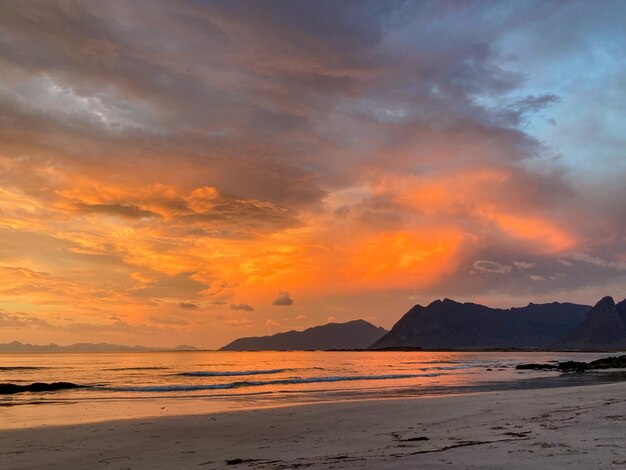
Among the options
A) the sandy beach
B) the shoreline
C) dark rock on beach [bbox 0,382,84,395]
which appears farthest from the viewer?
dark rock on beach [bbox 0,382,84,395]

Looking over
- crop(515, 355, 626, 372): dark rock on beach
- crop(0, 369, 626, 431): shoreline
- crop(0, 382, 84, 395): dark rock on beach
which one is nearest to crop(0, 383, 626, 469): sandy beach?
crop(0, 369, 626, 431): shoreline

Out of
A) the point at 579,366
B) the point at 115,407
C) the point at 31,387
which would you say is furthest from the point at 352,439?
the point at 579,366

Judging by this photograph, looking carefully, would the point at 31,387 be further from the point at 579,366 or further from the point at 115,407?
the point at 579,366

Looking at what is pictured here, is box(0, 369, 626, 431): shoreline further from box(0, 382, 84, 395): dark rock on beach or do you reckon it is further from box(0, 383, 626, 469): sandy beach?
box(0, 382, 84, 395): dark rock on beach

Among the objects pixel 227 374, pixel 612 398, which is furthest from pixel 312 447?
pixel 227 374

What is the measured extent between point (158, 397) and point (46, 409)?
8.59 meters

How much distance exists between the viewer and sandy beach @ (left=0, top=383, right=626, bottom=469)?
38.5ft

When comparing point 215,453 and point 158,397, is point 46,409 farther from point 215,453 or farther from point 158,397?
point 215,453

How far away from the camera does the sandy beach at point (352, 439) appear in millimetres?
11727

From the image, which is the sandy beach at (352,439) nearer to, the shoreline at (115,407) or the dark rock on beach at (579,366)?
the shoreline at (115,407)

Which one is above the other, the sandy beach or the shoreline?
the sandy beach

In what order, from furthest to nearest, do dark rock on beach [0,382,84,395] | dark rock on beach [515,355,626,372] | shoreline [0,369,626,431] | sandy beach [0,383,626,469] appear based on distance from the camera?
dark rock on beach [515,355,626,372] → dark rock on beach [0,382,84,395] → shoreline [0,369,626,431] → sandy beach [0,383,626,469]

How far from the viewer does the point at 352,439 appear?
16.0 m

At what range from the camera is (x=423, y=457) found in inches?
471
